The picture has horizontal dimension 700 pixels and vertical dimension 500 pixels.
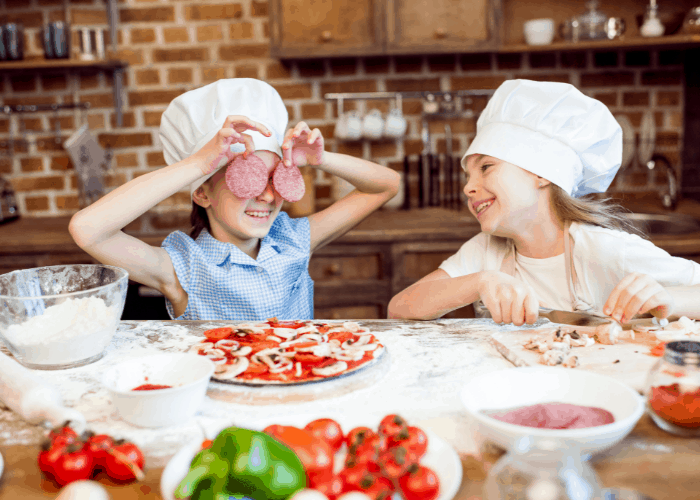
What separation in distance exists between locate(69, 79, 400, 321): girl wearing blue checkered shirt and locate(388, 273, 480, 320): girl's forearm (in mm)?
329

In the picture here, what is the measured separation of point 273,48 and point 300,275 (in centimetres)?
116

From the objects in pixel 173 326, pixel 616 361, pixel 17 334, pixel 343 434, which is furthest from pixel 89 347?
pixel 616 361

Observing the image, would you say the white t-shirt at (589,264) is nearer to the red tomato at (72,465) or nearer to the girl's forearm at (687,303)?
the girl's forearm at (687,303)

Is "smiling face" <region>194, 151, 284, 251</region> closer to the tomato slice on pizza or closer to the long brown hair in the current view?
the long brown hair

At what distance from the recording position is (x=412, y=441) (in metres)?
0.63

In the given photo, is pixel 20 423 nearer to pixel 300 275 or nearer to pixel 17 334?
pixel 17 334

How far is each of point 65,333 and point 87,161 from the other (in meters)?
1.84

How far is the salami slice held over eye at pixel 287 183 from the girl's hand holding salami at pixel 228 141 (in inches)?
2.9

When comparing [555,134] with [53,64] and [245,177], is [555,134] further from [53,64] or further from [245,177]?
[53,64]

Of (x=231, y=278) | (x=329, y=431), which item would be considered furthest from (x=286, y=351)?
(x=231, y=278)

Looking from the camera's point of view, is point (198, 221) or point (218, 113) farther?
point (198, 221)

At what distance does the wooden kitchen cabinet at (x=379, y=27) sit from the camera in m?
2.29

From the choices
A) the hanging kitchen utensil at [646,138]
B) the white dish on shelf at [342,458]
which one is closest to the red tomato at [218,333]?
the white dish on shelf at [342,458]

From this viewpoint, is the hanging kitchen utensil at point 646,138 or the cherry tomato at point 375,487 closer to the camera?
the cherry tomato at point 375,487
